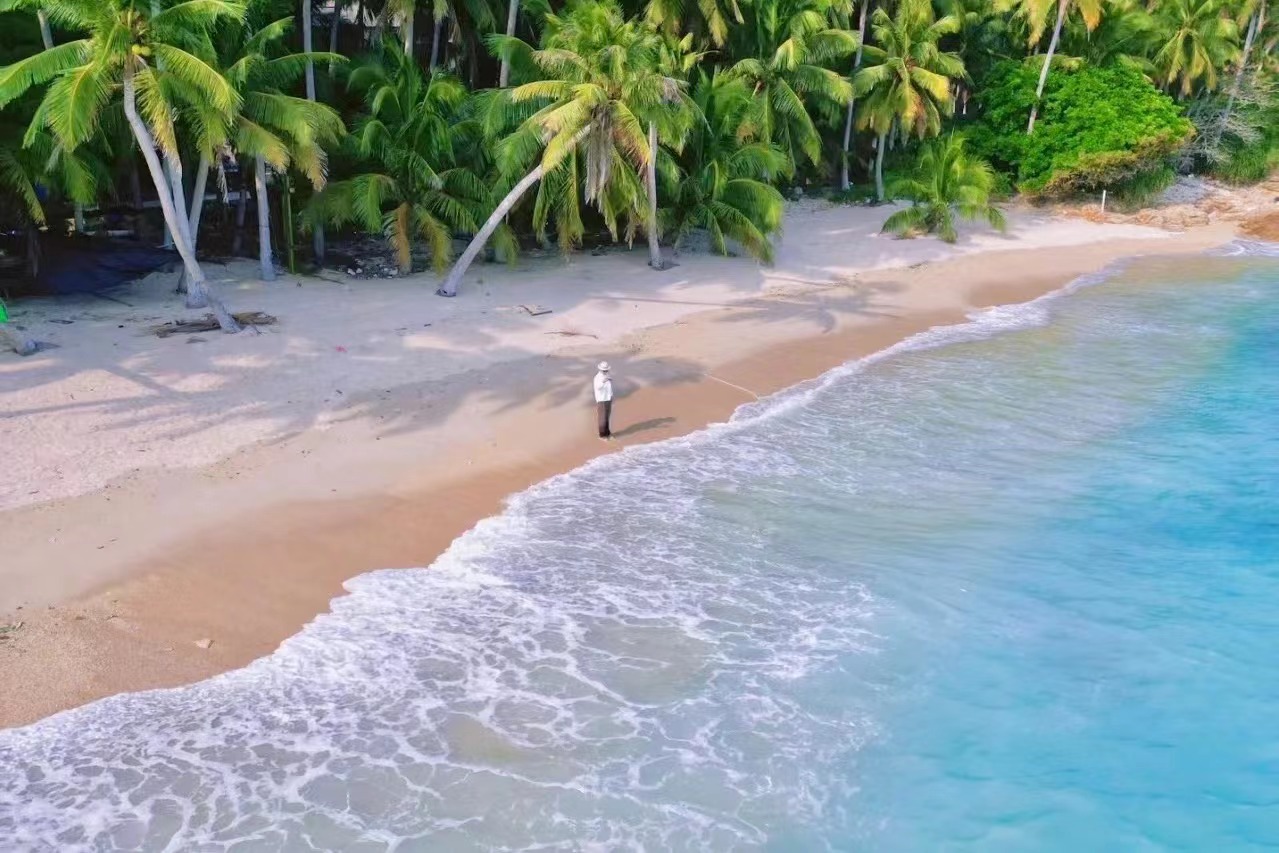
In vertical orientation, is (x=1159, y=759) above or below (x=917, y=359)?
below

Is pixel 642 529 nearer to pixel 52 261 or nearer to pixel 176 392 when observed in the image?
pixel 176 392

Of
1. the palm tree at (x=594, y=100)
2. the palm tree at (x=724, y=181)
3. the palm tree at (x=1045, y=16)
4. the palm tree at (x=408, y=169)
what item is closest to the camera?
the palm tree at (x=594, y=100)

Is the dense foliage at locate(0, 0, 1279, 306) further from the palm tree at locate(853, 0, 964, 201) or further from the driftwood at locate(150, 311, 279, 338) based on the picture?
the driftwood at locate(150, 311, 279, 338)

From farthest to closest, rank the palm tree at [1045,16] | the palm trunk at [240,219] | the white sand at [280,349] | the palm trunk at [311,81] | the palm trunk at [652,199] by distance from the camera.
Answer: the palm tree at [1045,16], the palm trunk at [240,219], the palm trunk at [652,199], the palm trunk at [311,81], the white sand at [280,349]

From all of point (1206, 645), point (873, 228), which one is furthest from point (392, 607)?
point (873, 228)

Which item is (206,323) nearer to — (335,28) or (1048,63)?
(335,28)

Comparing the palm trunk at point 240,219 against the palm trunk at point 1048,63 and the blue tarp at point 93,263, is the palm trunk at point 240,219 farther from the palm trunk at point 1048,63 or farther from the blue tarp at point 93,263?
the palm trunk at point 1048,63

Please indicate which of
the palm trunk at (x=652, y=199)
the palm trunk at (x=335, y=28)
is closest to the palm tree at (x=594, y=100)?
the palm trunk at (x=652, y=199)
